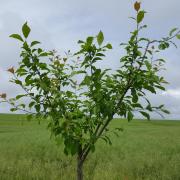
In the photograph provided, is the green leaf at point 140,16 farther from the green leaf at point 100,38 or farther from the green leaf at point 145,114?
the green leaf at point 145,114

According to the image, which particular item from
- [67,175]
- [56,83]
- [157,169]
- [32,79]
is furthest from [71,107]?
[157,169]

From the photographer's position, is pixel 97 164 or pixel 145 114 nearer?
pixel 145 114

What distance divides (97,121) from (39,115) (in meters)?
0.83

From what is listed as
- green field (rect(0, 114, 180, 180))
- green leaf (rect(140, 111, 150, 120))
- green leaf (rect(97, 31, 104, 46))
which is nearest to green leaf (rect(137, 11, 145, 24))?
green leaf (rect(97, 31, 104, 46))

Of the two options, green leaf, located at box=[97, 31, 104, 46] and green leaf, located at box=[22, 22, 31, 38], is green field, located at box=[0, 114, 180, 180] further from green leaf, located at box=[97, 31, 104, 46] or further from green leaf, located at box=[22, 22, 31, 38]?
green leaf, located at box=[97, 31, 104, 46]

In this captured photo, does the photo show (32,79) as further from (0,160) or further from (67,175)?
(0,160)

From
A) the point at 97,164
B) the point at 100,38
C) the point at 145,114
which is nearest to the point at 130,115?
the point at 145,114

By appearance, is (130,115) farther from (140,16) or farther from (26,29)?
(26,29)

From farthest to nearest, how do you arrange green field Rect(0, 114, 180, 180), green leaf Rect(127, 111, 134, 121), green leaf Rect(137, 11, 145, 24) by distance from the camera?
green field Rect(0, 114, 180, 180) → green leaf Rect(127, 111, 134, 121) → green leaf Rect(137, 11, 145, 24)

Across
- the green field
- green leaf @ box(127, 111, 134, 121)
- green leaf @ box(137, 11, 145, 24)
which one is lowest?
the green field

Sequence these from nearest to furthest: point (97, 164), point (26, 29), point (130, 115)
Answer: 1. point (26, 29)
2. point (130, 115)
3. point (97, 164)

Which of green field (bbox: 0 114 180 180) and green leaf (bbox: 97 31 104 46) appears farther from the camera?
green field (bbox: 0 114 180 180)

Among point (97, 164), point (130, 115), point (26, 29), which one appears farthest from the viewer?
point (97, 164)

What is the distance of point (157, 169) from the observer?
11438mm
